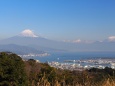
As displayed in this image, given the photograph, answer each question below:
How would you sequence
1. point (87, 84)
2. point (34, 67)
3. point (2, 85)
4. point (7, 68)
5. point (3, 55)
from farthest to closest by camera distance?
point (34, 67) → point (3, 55) → point (7, 68) → point (2, 85) → point (87, 84)

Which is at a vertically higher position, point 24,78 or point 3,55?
point 3,55

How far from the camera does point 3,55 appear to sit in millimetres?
14727

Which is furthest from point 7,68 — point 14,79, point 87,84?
point 87,84

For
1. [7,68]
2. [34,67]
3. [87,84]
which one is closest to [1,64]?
[7,68]

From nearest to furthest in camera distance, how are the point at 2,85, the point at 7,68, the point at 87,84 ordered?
the point at 87,84, the point at 2,85, the point at 7,68

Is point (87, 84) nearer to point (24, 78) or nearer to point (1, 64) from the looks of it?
point (24, 78)

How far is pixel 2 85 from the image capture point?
11.5 meters

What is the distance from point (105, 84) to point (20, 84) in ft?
24.1

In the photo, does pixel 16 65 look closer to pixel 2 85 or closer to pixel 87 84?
pixel 2 85

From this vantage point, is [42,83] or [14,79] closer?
[42,83]

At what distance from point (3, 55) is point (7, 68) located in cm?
141

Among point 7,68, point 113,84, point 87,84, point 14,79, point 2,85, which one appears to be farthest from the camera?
point 7,68

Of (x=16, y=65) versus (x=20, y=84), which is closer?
(x=20, y=84)

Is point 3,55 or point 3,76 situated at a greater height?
point 3,55
